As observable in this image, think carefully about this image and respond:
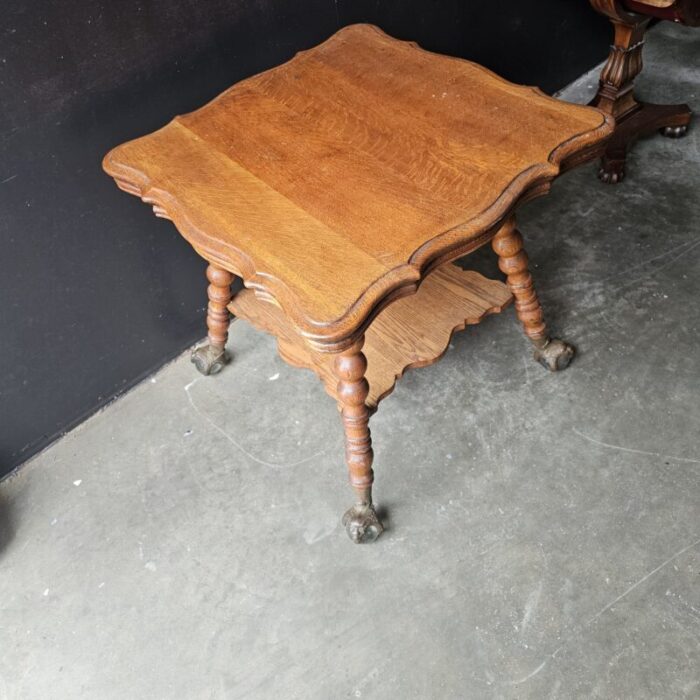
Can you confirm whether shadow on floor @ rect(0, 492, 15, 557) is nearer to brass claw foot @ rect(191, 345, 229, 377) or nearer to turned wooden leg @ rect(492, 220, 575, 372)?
brass claw foot @ rect(191, 345, 229, 377)

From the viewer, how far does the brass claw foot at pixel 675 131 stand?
240cm

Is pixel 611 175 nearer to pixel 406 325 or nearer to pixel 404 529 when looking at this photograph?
pixel 406 325

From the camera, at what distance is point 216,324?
1868mm

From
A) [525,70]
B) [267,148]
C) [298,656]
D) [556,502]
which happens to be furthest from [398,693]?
[525,70]

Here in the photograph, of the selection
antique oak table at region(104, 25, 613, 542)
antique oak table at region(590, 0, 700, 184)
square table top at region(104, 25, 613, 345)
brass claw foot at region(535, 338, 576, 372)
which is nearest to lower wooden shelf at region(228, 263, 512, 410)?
antique oak table at region(104, 25, 613, 542)

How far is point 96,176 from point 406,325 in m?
0.68

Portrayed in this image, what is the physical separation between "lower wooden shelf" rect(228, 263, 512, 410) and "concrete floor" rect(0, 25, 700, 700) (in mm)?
197

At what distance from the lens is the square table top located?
1.25m

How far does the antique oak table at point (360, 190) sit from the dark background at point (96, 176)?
127mm

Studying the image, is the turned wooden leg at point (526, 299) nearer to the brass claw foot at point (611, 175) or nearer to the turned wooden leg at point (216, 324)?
the turned wooden leg at point (216, 324)

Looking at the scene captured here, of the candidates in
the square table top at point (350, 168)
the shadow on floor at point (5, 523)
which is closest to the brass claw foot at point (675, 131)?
the square table top at point (350, 168)

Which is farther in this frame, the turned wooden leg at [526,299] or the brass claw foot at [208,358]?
the brass claw foot at [208,358]

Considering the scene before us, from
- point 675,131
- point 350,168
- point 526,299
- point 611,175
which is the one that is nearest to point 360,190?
point 350,168

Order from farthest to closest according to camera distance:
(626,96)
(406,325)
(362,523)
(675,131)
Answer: (675,131) < (626,96) < (406,325) < (362,523)
